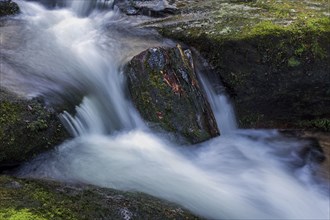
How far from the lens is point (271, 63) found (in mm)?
7570

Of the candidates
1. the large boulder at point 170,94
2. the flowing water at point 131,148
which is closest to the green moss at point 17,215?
the flowing water at point 131,148

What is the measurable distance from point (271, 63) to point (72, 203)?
482cm

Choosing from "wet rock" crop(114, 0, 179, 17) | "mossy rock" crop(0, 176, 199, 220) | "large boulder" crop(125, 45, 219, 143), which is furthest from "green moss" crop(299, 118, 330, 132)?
"mossy rock" crop(0, 176, 199, 220)

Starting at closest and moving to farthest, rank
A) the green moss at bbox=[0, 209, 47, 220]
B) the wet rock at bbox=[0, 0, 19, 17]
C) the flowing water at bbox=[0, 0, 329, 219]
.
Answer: the green moss at bbox=[0, 209, 47, 220] < the flowing water at bbox=[0, 0, 329, 219] < the wet rock at bbox=[0, 0, 19, 17]

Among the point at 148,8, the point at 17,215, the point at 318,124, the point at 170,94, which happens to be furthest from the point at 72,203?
the point at 148,8

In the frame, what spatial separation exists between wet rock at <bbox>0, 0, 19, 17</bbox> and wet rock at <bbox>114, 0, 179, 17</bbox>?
229 centimetres

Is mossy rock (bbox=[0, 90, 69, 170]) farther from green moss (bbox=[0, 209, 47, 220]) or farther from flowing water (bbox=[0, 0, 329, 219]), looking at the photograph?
green moss (bbox=[0, 209, 47, 220])

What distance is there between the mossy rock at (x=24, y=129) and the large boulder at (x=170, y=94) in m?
1.51

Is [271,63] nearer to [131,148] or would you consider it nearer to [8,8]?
[131,148]

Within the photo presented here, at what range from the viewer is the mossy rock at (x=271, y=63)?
→ 7.57 meters

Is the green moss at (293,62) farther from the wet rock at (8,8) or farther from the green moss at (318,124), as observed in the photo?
the wet rock at (8,8)

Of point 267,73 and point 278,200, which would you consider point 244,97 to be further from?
point 278,200

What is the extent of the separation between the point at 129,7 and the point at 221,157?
432 cm

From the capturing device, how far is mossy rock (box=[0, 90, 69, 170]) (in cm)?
547
